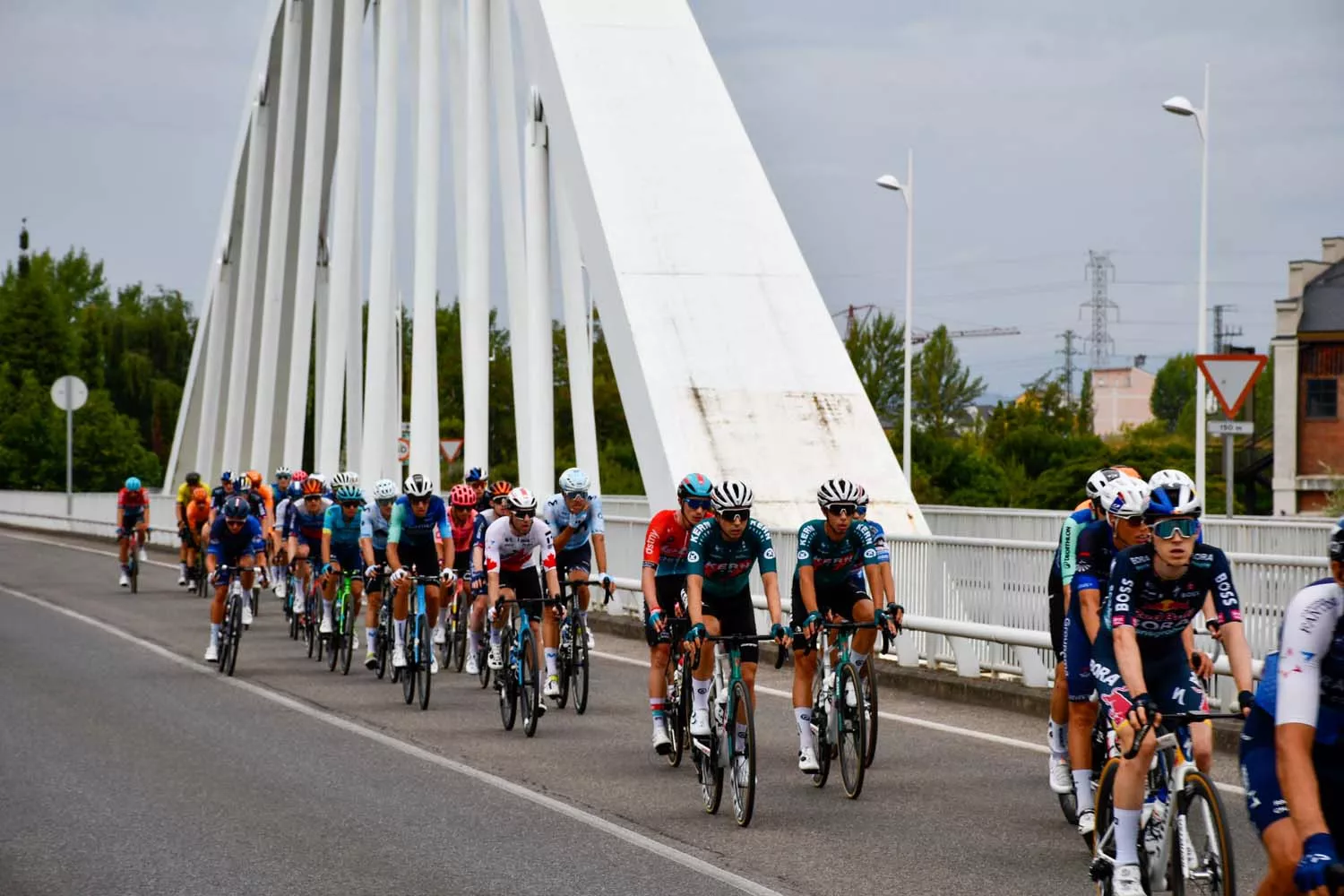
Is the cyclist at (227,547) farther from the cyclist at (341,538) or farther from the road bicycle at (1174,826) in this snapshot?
the road bicycle at (1174,826)

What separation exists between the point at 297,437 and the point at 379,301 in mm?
5586

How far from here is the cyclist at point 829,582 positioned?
33.4 ft

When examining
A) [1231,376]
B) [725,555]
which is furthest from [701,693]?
[1231,376]

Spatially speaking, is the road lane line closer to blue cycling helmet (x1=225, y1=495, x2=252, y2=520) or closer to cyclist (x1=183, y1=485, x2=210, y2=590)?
blue cycling helmet (x1=225, y1=495, x2=252, y2=520)

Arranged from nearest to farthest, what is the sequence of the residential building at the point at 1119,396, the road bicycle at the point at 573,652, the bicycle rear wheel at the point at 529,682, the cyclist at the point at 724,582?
1. the cyclist at the point at 724,582
2. the bicycle rear wheel at the point at 529,682
3. the road bicycle at the point at 573,652
4. the residential building at the point at 1119,396

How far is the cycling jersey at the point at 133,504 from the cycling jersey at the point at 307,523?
9.26 meters

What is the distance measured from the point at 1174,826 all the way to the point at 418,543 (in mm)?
10217

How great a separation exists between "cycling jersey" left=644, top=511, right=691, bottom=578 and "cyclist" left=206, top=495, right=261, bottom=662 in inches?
243

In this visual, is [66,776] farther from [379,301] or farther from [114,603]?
[379,301]

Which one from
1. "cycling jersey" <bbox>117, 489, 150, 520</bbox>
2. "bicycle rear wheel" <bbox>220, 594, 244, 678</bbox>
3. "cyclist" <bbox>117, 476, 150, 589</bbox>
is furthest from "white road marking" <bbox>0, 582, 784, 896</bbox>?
"cycling jersey" <bbox>117, 489, 150, 520</bbox>

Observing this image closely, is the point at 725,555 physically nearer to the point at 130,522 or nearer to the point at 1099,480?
the point at 1099,480

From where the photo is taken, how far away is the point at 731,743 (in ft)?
30.5

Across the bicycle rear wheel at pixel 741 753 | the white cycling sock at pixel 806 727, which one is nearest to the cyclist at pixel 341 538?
the white cycling sock at pixel 806 727

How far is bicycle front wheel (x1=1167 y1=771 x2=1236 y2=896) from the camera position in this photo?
5.72m
